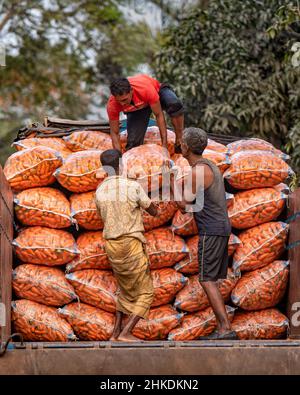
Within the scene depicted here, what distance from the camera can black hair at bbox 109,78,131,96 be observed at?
4672 millimetres

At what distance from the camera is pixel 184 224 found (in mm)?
4551

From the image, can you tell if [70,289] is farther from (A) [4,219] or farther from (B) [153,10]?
(B) [153,10]

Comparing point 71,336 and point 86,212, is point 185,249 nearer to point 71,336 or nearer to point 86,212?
point 86,212

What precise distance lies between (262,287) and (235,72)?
4.50 metres

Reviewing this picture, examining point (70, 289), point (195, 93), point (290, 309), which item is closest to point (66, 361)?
point (70, 289)

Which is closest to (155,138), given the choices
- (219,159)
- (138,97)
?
(138,97)

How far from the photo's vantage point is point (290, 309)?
4.53m

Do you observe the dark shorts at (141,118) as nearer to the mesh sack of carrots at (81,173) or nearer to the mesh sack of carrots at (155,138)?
the mesh sack of carrots at (155,138)

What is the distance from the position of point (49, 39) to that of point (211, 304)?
1131cm

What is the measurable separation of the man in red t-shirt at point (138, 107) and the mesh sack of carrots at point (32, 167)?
408 millimetres

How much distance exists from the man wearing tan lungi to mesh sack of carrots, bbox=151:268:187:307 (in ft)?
0.30

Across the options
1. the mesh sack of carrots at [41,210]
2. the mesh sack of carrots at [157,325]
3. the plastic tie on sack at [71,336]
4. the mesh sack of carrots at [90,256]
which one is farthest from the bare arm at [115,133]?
the plastic tie on sack at [71,336]

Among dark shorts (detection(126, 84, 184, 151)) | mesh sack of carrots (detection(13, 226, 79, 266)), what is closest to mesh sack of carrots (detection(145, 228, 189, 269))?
mesh sack of carrots (detection(13, 226, 79, 266))

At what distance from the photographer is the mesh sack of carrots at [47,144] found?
478 centimetres
